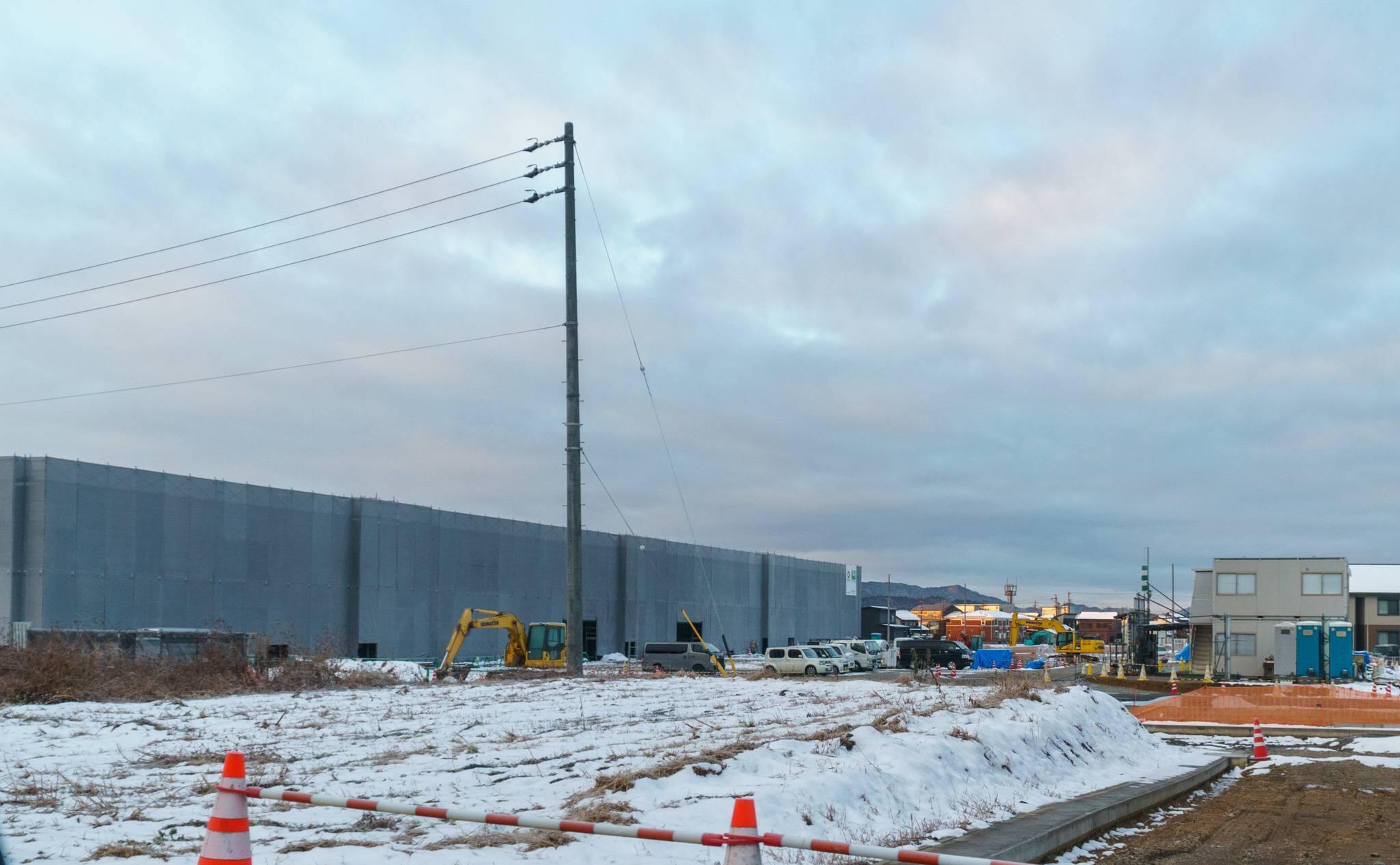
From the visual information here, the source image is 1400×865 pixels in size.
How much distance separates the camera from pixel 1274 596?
59.9 metres

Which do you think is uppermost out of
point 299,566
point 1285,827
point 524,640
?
point 299,566

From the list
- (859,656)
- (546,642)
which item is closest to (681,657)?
(546,642)

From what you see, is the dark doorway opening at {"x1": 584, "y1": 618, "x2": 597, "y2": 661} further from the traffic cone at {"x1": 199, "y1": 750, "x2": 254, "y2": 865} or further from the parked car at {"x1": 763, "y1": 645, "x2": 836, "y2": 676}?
the traffic cone at {"x1": 199, "y1": 750, "x2": 254, "y2": 865}

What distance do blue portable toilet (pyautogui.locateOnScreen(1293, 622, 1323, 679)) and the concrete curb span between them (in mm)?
41661

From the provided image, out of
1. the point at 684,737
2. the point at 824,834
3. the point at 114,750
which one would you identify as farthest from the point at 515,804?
the point at 114,750

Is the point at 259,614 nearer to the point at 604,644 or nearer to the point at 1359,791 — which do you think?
the point at 604,644

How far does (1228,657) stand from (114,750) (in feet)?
167

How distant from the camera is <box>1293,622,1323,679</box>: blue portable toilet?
175 ft

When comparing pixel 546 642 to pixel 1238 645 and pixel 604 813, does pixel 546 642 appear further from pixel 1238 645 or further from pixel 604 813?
pixel 604 813

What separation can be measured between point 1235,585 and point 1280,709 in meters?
31.5

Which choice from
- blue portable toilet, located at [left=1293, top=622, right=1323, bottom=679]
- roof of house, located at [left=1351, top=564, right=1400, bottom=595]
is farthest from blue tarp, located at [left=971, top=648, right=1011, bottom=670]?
roof of house, located at [left=1351, top=564, right=1400, bottom=595]

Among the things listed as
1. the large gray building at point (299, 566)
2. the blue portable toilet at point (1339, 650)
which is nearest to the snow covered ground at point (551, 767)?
the large gray building at point (299, 566)

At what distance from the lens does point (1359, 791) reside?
55.2ft

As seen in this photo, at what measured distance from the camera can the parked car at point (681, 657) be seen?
4922 cm
